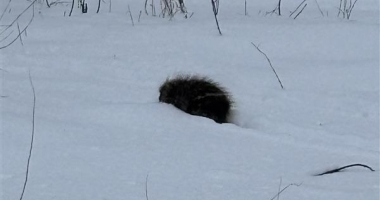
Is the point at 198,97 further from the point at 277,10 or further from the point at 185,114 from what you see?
the point at 277,10

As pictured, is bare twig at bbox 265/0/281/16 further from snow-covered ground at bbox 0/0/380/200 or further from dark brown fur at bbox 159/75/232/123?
dark brown fur at bbox 159/75/232/123

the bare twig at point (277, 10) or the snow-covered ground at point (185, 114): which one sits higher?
the snow-covered ground at point (185, 114)

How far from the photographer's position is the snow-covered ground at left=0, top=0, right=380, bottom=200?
2.53 meters

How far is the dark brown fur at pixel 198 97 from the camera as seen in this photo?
11.4 ft

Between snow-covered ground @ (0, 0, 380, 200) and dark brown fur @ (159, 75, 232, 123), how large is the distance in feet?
0.28

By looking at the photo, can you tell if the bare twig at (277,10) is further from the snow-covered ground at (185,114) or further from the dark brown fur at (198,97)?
the dark brown fur at (198,97)

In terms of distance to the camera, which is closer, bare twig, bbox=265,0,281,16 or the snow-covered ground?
the snow-covered ground

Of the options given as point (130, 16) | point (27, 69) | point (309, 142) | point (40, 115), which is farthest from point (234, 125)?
point (130, 16)

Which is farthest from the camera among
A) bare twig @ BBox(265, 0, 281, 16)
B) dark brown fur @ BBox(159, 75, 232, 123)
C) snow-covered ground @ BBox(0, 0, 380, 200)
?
bare twig @ BBox(265, 0, 281, 16)

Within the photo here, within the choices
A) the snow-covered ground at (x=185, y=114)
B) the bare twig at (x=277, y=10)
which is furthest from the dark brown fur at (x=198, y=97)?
the bare twig at (x=277, y=10)

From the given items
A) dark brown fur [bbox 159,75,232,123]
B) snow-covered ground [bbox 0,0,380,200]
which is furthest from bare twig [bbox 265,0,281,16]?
dark brown fur [bbox 159,75,232,123]

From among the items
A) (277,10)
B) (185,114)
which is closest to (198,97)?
(185,114)

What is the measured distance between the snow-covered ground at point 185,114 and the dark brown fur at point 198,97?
9cm

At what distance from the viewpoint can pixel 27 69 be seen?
394 cm
